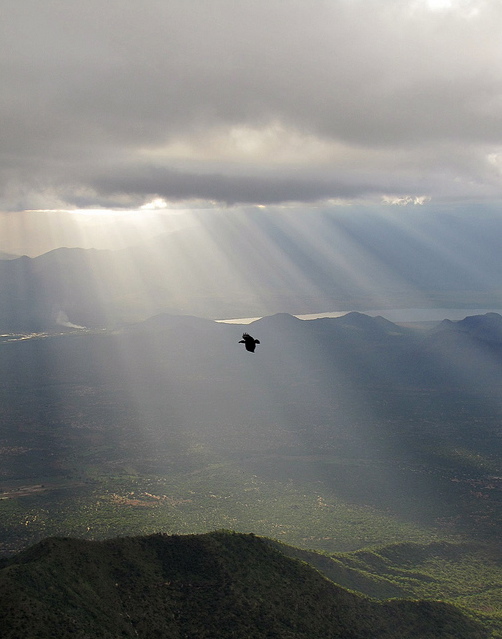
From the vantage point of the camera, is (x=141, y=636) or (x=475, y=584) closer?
(x=141, y=636)

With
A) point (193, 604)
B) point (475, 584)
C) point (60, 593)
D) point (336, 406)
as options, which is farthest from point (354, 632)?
point (336, 406)

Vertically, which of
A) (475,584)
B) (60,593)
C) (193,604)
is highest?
(60,593)

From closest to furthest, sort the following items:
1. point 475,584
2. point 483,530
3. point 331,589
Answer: point 331,589
point 475,584
point 483,530

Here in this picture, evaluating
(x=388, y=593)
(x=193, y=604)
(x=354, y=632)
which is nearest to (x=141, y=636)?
(x=193, y=604)

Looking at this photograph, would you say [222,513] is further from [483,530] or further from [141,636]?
[141,636]

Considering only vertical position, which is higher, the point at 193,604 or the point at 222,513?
the point at 193,604

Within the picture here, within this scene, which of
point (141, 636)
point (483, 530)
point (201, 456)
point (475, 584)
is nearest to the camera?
point (141, 636)

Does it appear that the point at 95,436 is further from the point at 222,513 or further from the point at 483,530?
the point at 483,530
